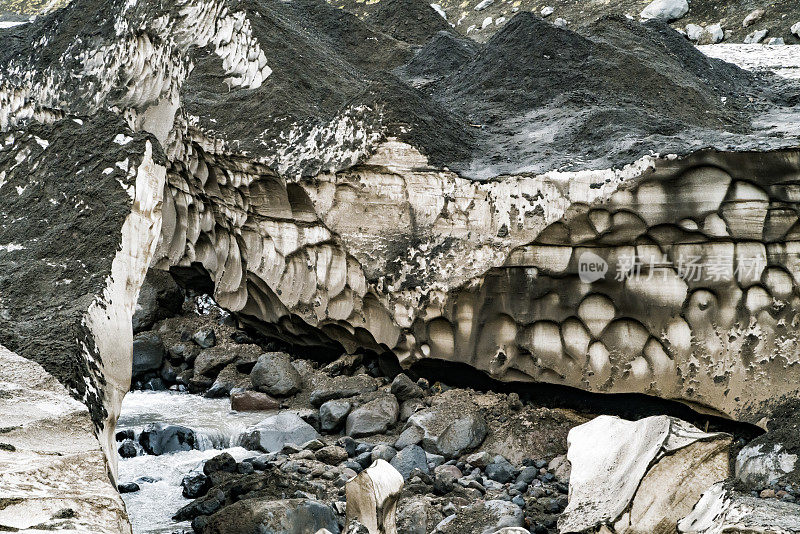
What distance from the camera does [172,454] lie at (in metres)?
5.84

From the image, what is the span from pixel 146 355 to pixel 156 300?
892 mm

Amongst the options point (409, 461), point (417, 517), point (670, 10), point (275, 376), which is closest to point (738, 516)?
point (417, 517)

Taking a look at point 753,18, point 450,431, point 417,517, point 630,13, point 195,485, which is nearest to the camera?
point 417,517

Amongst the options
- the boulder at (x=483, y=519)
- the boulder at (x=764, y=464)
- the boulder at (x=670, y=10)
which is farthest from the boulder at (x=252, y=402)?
the boulder at (x=670, y=10)

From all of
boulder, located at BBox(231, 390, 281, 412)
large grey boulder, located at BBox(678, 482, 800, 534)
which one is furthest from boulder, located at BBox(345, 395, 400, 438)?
large grey boulder, located at BBox(678, 482, 800, 534)

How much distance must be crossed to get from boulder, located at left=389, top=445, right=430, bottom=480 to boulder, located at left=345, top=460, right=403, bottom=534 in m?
1.46

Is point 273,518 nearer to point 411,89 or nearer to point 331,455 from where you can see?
point 331,455

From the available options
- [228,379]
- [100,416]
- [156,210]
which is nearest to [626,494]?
[100,416]

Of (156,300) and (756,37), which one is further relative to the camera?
(756,37)

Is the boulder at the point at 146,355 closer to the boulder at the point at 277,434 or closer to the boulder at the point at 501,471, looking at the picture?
the boulder at the point at 277,434

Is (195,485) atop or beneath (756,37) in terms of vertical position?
beneath

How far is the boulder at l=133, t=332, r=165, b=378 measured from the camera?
769 centimetres

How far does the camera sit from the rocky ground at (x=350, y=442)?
15.0 ft

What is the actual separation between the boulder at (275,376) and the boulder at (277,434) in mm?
799
